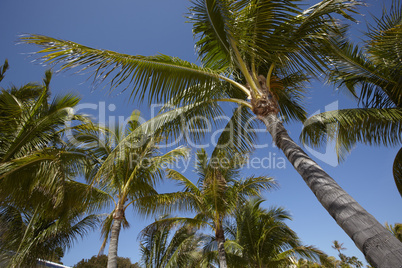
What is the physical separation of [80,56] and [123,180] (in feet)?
15.8

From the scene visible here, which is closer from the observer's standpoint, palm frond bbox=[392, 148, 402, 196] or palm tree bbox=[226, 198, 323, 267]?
palm frond bbox=[392, 148, 402, 196]

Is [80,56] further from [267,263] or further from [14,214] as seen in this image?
[267,263]

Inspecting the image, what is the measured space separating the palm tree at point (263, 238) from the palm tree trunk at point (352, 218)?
7.92m

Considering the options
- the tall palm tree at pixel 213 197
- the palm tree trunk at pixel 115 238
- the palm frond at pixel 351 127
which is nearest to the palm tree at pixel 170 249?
the tall palm tree at pixel 213 197

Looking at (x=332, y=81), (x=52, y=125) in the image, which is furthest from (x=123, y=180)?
(x=332, y=81)

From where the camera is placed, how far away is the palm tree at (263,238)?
34.3 feet

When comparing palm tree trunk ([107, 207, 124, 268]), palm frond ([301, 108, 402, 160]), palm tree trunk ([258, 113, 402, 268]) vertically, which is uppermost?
palm frond ([301, 108, 402, 160])

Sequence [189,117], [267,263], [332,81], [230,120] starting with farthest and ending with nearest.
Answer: [267,263], [332,81], [230,120], [189,117]

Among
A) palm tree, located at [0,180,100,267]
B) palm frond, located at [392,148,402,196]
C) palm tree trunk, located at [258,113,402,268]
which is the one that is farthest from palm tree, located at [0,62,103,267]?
palm frond, located at [392,148,402,196]

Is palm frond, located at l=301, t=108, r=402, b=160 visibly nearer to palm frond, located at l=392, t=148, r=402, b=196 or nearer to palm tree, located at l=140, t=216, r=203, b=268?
palm frond, located at l=392, t=148, r=402, b=196

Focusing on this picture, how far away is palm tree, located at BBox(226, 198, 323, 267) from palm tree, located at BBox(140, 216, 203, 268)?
1.94m

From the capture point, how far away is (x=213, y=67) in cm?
570

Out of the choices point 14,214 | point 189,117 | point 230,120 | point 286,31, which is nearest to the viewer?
point 286,31

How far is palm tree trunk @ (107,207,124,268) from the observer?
6836 millimetres
